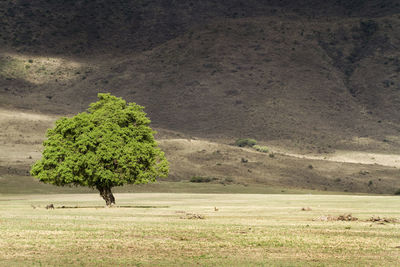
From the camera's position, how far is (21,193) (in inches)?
3425

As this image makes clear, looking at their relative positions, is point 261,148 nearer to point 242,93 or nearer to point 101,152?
point 242,93

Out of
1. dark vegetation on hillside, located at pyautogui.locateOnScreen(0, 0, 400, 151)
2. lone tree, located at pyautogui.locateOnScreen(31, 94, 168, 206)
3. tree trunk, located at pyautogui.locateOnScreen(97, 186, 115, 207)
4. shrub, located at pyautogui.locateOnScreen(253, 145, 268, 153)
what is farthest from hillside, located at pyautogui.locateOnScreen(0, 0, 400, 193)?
lone tree, located at pyautogui.locateOnScreen(31, 94, 168, 206)

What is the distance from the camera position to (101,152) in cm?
4891

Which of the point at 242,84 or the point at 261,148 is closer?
the point at 261,148

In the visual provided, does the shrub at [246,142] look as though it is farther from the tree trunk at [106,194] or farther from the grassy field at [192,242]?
the grassy field at [192,242]

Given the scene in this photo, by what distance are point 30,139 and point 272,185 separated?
46037 millimetres

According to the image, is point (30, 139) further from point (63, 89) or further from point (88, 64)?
point (88, 64)

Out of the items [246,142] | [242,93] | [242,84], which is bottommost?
[246,142]

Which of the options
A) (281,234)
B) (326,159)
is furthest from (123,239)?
(326,159)

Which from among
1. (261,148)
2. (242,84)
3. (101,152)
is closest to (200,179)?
(261,148)

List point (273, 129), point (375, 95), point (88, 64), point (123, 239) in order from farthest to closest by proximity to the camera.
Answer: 1. point (88, 64)
2. point (375, 95)
3. point (273, 129)
4. point (123, 239)

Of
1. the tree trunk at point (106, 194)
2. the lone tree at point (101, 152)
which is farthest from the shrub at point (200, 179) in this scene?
the lone tree at point (101, 152)

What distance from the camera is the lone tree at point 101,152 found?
48.9 meters

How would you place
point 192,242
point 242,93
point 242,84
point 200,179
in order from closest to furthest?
point 192,242
point 200,179
point 242,93
point 242,84
